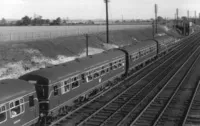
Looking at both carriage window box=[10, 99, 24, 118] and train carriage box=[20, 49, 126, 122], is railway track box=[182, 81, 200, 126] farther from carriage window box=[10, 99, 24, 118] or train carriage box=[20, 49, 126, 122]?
carriage window box=[10, 99, 24, 118]

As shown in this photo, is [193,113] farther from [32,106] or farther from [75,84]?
[32,106]

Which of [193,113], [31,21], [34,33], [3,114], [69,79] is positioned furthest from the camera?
[31,21]

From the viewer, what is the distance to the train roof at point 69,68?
1661 cm

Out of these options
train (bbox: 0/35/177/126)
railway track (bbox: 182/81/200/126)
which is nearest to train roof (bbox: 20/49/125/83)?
train (bbox: 0/35/177/126)

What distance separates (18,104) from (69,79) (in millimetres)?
5253

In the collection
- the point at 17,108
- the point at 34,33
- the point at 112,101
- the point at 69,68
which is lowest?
the point at 112,101

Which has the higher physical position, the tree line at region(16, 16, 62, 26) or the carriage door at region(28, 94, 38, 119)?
the tree line at region(16, 16, 62, 26)

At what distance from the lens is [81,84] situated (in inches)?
791

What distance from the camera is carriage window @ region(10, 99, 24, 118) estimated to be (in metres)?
13.1

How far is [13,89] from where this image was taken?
44.1 feet

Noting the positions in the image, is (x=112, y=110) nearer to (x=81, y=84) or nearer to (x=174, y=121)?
(x=81, y=84)

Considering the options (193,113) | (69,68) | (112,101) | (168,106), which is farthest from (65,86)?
(193,113)

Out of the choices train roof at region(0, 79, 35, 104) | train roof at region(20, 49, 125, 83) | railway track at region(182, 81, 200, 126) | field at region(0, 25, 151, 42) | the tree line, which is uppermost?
the tree line

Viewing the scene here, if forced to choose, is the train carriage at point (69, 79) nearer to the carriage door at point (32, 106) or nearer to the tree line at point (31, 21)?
the carriage door at point (32, 106)
